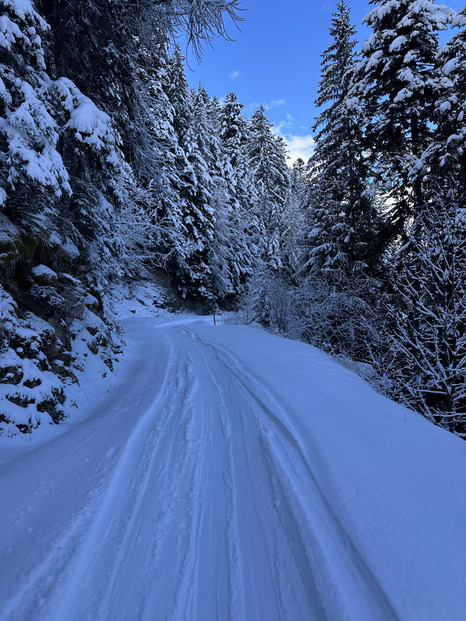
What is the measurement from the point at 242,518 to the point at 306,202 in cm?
1505

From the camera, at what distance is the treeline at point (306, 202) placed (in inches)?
181

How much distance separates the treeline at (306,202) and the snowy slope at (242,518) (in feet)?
5.78

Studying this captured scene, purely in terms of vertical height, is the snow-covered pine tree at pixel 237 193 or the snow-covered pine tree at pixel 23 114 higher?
the snow-covered pine tree at pixel 237 193

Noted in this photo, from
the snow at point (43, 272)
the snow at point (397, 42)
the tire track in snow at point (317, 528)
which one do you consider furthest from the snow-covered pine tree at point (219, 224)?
the tire track in snow at point (317, 528)

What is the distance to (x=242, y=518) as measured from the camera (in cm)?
242

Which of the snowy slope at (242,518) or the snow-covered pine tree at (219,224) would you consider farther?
the snow-covered pine tree at (219,224)

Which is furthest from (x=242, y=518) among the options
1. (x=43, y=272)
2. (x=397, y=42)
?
(x=397, y=42)

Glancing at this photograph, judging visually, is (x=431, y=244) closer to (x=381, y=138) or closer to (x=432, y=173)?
(x=432, y=173)

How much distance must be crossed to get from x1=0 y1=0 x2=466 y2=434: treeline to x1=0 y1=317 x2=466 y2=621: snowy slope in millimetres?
1763

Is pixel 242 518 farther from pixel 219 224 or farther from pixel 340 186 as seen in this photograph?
pixel 219 224

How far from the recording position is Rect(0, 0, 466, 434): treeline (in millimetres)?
4609

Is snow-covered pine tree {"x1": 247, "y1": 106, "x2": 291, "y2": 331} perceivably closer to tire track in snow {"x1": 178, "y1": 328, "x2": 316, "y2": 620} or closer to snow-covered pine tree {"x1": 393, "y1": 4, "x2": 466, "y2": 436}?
snow-covered pine tree {"x1": 393, "y1": 4, "x2": 466, "y2": 436}

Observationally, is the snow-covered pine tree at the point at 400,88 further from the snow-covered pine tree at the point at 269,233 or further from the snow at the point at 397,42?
the snow-covered pine tree at the point at 269,233

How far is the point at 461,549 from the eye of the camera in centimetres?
177
